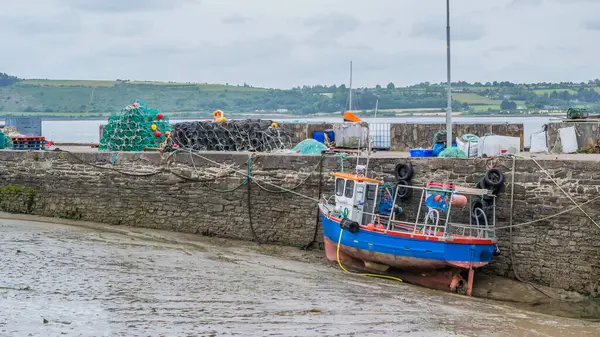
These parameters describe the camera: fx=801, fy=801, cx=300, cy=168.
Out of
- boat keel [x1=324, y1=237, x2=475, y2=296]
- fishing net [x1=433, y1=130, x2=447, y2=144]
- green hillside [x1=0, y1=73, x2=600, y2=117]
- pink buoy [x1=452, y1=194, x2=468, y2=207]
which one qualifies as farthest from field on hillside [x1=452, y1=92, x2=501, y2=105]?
pink buoy [x1=452, y1=194, x2=468, y2=207]

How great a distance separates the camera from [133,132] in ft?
60.6

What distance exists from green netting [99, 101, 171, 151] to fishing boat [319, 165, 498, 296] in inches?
234

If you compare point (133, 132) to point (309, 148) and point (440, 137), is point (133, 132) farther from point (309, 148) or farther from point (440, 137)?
point (440, 137)

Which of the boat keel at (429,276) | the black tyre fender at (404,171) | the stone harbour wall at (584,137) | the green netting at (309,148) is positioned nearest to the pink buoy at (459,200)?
the boat keel at (429,276)

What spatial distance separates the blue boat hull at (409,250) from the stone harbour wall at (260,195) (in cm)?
89

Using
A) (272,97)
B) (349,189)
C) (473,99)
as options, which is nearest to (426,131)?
(349,189)

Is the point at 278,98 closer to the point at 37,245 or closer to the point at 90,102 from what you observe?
the point at 90,102

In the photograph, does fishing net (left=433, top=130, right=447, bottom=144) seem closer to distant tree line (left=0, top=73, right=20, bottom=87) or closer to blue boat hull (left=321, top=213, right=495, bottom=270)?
blue boat hull (left=321, top=213, right=495, bottom=270)

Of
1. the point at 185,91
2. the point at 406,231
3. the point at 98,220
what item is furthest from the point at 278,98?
the point at 406,231

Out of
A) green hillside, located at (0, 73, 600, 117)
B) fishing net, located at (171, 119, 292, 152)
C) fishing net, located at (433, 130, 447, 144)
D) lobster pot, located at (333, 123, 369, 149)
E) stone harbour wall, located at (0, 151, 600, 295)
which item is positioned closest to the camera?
stone harbour wall, located at (0, 151, 600, 295)

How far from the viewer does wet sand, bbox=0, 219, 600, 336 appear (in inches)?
357

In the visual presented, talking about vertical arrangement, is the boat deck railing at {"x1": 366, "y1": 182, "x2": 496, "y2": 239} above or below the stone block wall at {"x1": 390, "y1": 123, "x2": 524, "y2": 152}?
below

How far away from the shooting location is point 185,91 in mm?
71500

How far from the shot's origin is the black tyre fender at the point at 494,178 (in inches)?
506
